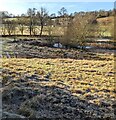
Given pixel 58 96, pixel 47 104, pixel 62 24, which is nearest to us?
pixel 47 104

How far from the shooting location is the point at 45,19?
69.1m

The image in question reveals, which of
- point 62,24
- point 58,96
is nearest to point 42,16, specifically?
point 62,24

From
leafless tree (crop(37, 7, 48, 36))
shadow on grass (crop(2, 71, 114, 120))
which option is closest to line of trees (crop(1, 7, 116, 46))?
leafless tree (crop(37, 7, 48, 36))

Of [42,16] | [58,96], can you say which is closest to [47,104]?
[58,96]

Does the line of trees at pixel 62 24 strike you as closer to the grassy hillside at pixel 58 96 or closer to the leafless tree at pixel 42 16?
the leafless tree at pixel 42 16

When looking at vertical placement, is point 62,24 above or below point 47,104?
above

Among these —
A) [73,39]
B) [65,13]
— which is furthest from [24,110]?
[65,13]

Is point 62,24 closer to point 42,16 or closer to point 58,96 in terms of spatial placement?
point 42,16

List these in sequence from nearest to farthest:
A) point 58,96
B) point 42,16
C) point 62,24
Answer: point 58,96 → point 62,24 → point 42,16

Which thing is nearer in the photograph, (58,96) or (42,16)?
(58,96)

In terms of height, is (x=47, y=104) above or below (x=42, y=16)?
below

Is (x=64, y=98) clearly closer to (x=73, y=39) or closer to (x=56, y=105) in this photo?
(x=56, y=105)

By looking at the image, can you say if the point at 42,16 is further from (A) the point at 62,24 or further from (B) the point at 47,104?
(B) the point at 47,104

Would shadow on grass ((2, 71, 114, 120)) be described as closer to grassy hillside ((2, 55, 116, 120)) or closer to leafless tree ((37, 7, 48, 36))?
grassy hillside ((2, 55, 116, 120))
